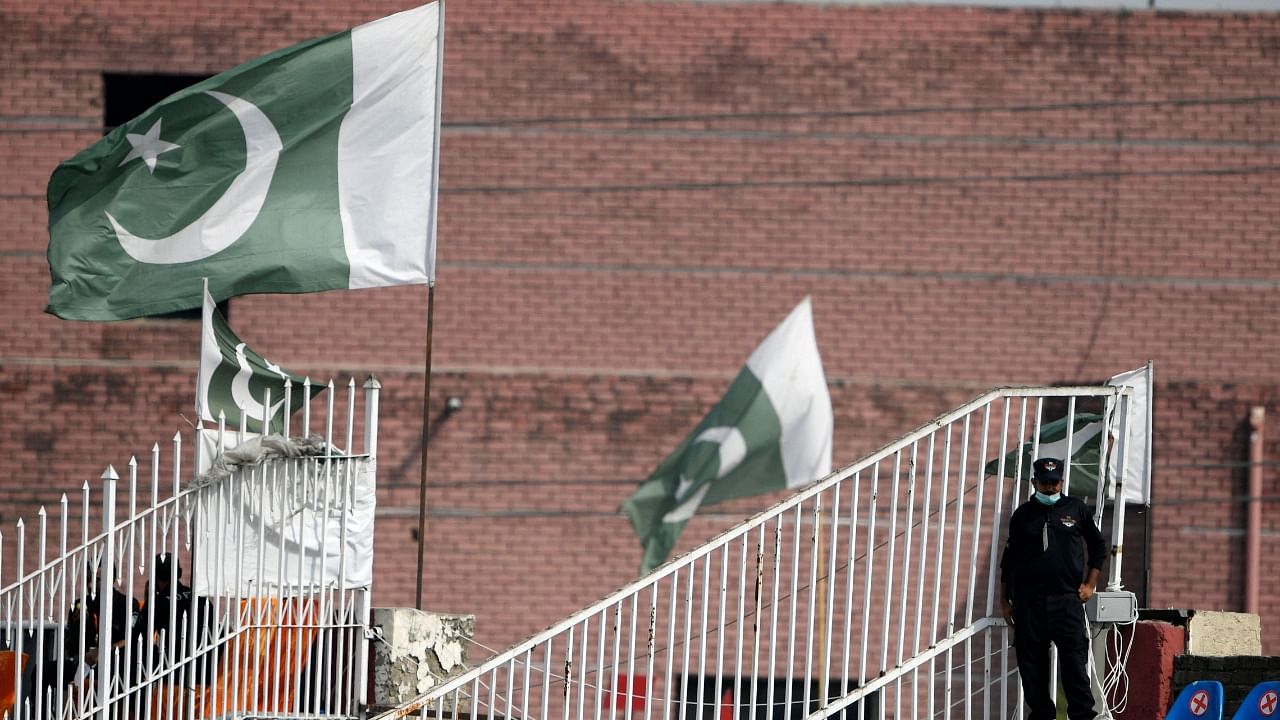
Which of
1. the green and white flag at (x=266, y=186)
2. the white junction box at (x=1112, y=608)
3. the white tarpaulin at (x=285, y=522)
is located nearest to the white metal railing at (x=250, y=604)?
the white tarpaulin at (x=285, y=522)

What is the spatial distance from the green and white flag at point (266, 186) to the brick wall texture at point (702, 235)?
552 centimetres

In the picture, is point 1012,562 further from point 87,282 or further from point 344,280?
point 87,282

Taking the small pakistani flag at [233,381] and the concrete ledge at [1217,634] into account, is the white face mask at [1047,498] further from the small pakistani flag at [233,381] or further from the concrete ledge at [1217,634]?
the small pakistani flag at [233,381]

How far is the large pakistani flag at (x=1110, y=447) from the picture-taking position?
304 inches

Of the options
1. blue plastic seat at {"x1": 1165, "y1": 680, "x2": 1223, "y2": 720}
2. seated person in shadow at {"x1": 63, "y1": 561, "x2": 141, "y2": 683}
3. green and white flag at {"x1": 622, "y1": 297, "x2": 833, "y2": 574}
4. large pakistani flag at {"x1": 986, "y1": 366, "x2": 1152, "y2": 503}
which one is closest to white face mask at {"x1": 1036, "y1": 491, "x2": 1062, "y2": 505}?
large pakistani flag at {"x1": 986, "y1": 366, "x2": 1152, "y2": 503}

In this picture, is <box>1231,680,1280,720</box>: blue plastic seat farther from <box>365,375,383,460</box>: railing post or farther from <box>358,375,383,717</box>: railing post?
<box>365,375,383,460</box>: railing post

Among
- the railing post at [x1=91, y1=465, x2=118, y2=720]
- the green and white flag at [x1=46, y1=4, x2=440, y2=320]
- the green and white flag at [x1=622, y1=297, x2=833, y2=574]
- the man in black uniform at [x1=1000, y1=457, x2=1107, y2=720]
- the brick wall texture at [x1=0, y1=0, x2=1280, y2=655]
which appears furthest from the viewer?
the brick wall texture at [x1=0, y1=0, x2=1280, y2=655]

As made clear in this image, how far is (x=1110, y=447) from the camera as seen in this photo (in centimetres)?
790

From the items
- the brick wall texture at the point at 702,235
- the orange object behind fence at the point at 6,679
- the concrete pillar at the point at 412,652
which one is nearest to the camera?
the concrete pillar at the point at 412,652

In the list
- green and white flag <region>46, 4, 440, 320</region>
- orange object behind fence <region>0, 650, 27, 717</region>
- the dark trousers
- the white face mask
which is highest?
green and white flag <region>46, 4, 440, 320</region>

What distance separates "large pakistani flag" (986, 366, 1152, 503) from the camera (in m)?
7.72

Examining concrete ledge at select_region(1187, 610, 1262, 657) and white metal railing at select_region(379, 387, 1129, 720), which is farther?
concrete ledge at select_region(1187, 610, 1262, 657)

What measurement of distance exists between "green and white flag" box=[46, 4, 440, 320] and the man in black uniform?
3.48 metres

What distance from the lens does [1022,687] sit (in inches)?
292
